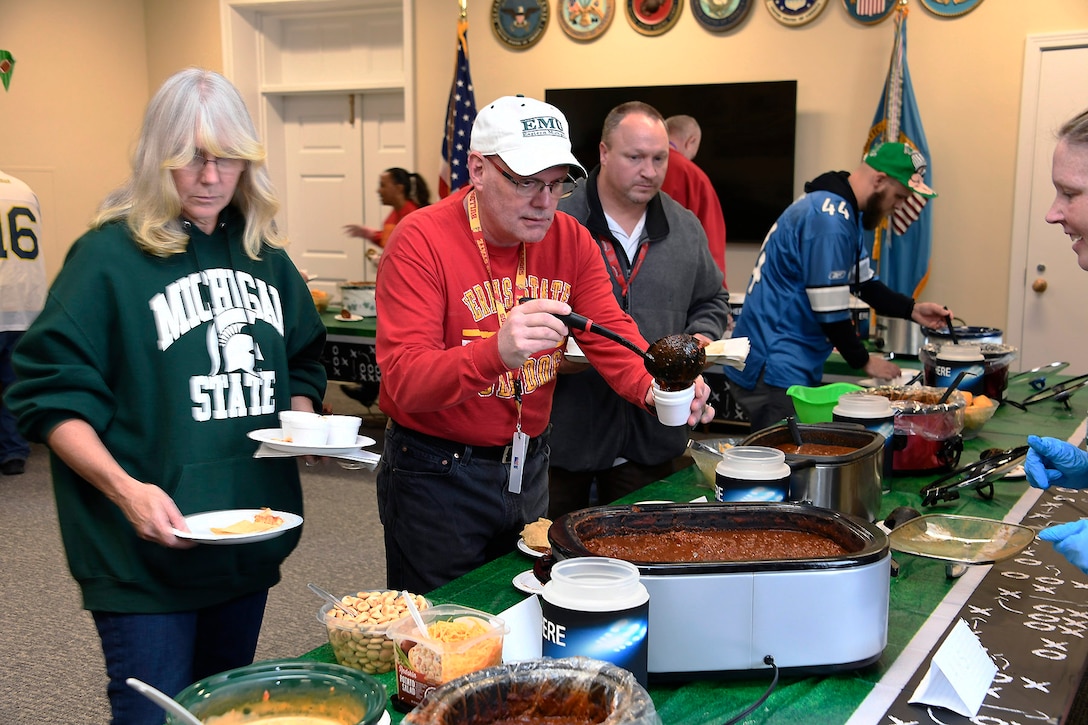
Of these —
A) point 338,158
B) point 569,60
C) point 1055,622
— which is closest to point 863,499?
point 1055,622

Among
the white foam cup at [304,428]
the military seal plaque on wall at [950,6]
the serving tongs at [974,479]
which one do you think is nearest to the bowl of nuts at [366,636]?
the white foam cup at [304,428]

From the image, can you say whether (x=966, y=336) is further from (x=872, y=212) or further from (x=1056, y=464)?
(x=1056, y=464)

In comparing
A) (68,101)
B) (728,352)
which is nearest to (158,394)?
(728,352)

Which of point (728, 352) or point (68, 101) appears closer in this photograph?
point (728, 352)

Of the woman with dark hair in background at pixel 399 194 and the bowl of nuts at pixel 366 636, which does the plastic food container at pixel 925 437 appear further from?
the woman with dark hair in background at pixel 399 194

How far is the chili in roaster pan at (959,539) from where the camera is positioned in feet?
5.61

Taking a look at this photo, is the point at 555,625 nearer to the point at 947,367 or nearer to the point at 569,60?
the point at 947,367

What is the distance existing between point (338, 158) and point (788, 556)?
23.7 ft

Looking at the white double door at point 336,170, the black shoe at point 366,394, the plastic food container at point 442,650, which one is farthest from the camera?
the white double door at point 336,170

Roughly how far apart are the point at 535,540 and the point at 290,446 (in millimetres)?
499

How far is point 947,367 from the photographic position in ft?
10.2

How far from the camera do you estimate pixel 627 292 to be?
9.31 feet

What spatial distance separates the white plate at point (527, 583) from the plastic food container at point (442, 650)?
1.15ft

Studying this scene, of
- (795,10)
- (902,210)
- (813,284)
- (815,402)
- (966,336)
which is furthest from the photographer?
(795,10)
